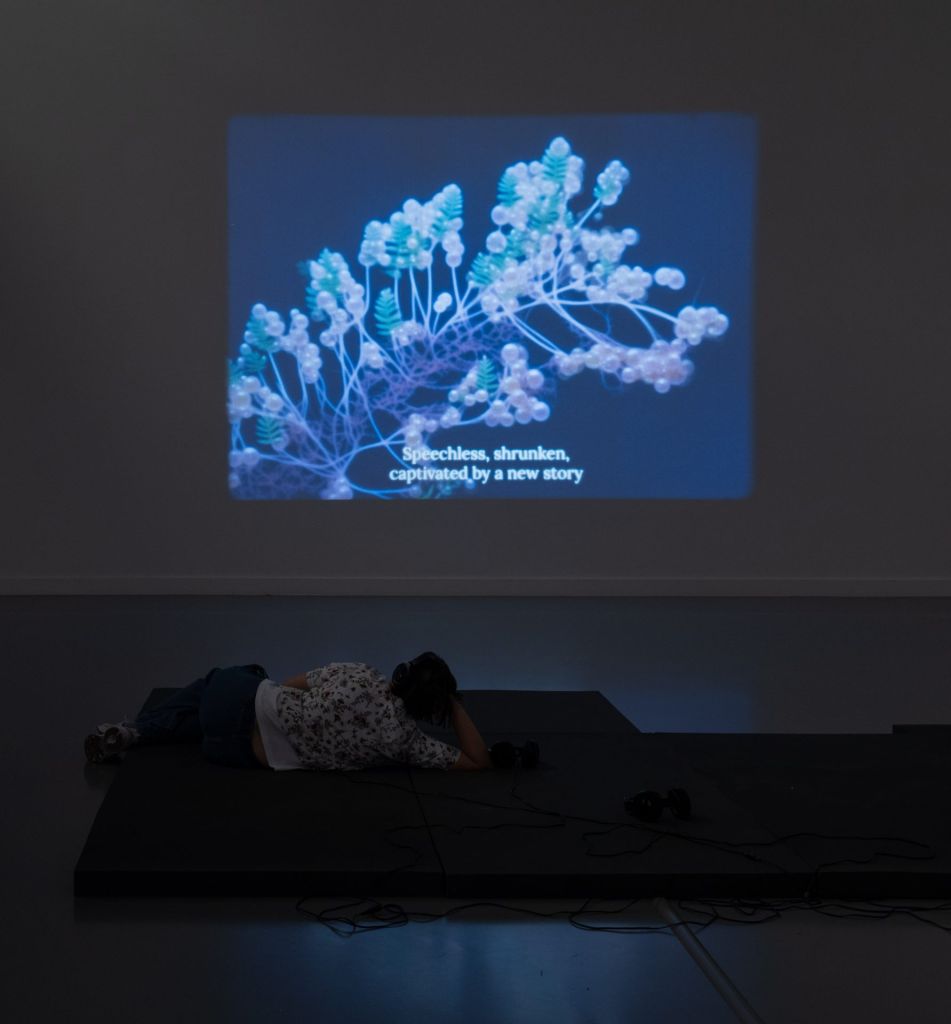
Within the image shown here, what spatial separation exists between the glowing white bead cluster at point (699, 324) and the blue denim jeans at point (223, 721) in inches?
202

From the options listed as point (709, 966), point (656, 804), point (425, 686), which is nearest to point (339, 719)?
point (425, 686)

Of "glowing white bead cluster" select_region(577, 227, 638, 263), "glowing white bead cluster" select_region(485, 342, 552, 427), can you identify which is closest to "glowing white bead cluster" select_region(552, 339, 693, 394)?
"glowing white bead cluster" select_region(485, 342, 552, 427)

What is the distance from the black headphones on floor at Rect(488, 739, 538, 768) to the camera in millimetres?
3979

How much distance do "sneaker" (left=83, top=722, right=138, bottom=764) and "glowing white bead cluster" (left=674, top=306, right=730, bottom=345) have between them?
5.40 m

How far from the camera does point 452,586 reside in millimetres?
8633

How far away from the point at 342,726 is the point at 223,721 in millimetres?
397

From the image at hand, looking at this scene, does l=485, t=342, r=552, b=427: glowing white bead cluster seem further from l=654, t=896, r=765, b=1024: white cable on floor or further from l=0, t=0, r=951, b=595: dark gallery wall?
l=654, t=896, r=765, b=1024: white cable on floor

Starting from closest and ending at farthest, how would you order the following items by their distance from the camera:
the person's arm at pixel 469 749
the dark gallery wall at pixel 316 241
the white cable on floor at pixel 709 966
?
the white cable on floor at pixel 709 966 → the person's arm at pixel 469 749 → the dark gallery wall at pixel 316 241

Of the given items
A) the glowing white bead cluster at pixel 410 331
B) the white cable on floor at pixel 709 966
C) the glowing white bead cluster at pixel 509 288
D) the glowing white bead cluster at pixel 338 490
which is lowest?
the white cable on floor at pixel 709 966

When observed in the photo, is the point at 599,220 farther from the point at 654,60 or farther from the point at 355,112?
the point at 355,112

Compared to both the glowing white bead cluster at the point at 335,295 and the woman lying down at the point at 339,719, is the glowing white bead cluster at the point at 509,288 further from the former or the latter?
the woman lying down at the point at 339,719

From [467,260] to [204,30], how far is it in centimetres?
224

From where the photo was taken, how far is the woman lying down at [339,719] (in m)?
3.81

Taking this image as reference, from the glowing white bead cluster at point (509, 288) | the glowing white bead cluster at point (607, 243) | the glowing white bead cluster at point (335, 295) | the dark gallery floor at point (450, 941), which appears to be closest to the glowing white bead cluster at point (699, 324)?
the glowing white bead cluster at point (607, 243)
